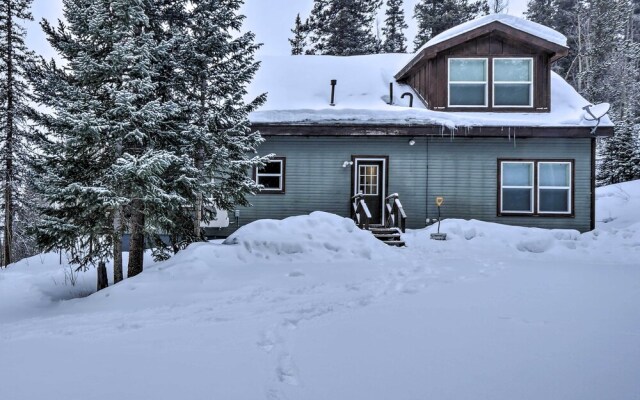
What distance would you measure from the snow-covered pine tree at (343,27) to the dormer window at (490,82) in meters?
18.1

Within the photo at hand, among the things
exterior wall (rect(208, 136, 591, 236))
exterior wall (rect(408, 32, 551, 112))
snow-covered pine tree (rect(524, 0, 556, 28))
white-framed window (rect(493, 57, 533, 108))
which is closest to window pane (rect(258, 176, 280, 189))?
exterior wall (rect(208, 136, 591, 236))

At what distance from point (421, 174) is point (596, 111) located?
5.11 meters

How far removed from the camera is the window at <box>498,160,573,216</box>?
11781mm

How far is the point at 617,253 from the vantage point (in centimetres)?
855

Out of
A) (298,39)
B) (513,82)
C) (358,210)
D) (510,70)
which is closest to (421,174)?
(358,210)

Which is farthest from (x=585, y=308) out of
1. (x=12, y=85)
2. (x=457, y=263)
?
(x=12, y=85)

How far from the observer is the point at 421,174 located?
1195cm

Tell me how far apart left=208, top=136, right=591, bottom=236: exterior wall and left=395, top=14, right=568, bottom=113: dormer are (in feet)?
4.40

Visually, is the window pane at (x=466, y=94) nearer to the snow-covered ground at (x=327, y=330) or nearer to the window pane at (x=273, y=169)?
the window pane at (x=273, y=169)

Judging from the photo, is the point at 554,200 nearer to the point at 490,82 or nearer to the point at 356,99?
the point at 490,82

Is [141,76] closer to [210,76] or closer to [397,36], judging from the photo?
[210,76]

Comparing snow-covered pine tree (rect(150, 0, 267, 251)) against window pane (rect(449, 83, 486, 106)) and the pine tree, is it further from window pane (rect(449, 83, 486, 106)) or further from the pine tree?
the pine tree

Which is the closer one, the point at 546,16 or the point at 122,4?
the point at 122,4

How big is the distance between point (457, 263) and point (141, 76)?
6.61 meters
